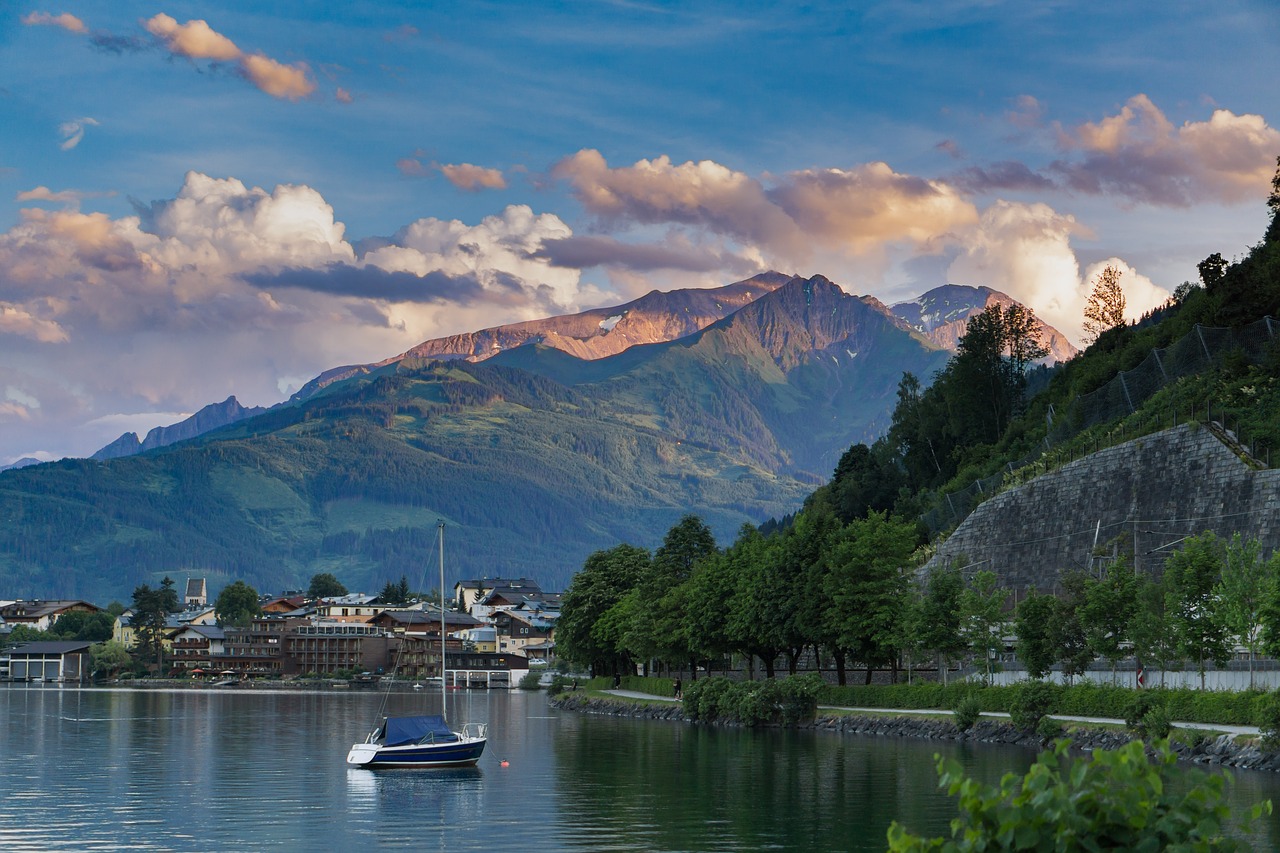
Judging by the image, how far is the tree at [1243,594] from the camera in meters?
68.4

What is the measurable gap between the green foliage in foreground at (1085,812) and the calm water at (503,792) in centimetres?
3340

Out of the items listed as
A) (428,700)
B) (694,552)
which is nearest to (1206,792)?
(694,552)

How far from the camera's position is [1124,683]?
277 ft

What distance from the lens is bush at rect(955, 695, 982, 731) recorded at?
81.7 meters

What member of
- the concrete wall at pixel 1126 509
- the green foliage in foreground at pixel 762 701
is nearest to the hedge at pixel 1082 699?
the green foliage in foreground at pixel 762 701

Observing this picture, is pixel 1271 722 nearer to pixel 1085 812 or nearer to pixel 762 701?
pixel 762 701

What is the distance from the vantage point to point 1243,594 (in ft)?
227

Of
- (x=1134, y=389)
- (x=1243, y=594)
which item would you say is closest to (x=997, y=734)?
(x=1243, y=594)

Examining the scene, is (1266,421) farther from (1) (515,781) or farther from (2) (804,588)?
(1) (515,781)

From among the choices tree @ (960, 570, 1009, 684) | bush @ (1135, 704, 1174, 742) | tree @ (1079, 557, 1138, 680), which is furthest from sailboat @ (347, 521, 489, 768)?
tree @ (1079, 557, 1138, 680)

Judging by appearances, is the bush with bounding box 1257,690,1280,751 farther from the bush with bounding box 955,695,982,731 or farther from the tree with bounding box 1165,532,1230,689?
the bush with bounding box 955,695,982,731

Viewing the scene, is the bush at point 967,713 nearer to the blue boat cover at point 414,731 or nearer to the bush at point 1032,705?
the bush at point 1032,705

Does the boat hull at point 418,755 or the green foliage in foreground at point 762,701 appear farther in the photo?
the green foliage in foreground at point 762,701

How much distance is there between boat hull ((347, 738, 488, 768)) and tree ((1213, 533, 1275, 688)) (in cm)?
3787
